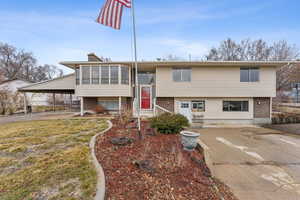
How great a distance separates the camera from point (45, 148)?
14.1 feet

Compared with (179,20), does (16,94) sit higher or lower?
lower

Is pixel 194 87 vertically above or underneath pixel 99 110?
above

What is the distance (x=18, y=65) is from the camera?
34750 millimetres

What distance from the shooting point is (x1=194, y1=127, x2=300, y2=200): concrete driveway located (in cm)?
319

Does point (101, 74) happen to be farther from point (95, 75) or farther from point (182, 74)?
point (182, 74)

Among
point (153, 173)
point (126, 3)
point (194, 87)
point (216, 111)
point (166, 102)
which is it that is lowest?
point (153, 173)

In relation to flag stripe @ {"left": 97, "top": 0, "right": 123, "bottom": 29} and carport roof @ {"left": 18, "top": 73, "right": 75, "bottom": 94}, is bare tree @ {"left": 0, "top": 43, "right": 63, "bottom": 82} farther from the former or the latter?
flag stripe @ {"left": 97, "top": 0, "right": 123, "bottom": 29}

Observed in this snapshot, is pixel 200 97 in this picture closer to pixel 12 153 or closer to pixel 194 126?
pixel 194 126

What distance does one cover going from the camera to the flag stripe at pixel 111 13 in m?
4.77

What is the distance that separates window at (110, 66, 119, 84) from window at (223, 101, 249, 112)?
32.8 feet

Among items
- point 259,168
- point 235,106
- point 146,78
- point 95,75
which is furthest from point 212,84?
point 95,75

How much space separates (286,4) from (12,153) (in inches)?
734

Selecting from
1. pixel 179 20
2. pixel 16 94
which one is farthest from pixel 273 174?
pixel 16 94

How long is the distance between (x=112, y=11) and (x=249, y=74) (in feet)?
40.5
